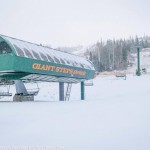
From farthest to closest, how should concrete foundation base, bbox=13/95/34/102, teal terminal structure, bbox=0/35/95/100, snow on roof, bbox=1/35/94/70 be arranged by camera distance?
concrete foundation base, bbox=13/95/34/102
snow on roof, bbox=1/35/94/70
teal terminal structure, bbox=0/35/95/100

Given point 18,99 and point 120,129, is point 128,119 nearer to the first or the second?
point 120,129

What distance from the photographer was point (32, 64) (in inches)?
932

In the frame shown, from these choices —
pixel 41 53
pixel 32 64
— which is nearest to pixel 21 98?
pixel 32 64

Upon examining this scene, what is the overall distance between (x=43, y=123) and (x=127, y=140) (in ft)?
14.5

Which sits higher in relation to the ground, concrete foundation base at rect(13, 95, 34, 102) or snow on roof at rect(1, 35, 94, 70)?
snow on roof at rect(1, 35, 94, 70)

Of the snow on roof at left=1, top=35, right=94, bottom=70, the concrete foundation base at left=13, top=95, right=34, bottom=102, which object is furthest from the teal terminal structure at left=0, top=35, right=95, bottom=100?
the concrete foundation base at left=13, top=95, right=34, bottom=102

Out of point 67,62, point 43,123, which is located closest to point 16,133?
point 43,123

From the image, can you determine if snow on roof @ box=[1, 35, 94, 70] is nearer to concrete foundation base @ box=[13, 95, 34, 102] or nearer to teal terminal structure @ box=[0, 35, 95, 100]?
teal terminal structure @ box=[0, 35, 95, 100]

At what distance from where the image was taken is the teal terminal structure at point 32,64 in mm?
22172

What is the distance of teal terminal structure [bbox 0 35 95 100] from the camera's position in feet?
72.7

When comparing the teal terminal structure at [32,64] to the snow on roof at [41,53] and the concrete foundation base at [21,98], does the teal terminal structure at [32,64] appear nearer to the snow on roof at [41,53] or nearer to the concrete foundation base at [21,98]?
the snow on roof at [41,53]

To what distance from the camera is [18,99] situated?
26.3 m

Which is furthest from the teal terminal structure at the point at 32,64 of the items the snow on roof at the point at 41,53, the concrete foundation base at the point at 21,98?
the concrete foundation base at the point at 21,98

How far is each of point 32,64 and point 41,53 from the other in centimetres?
264
